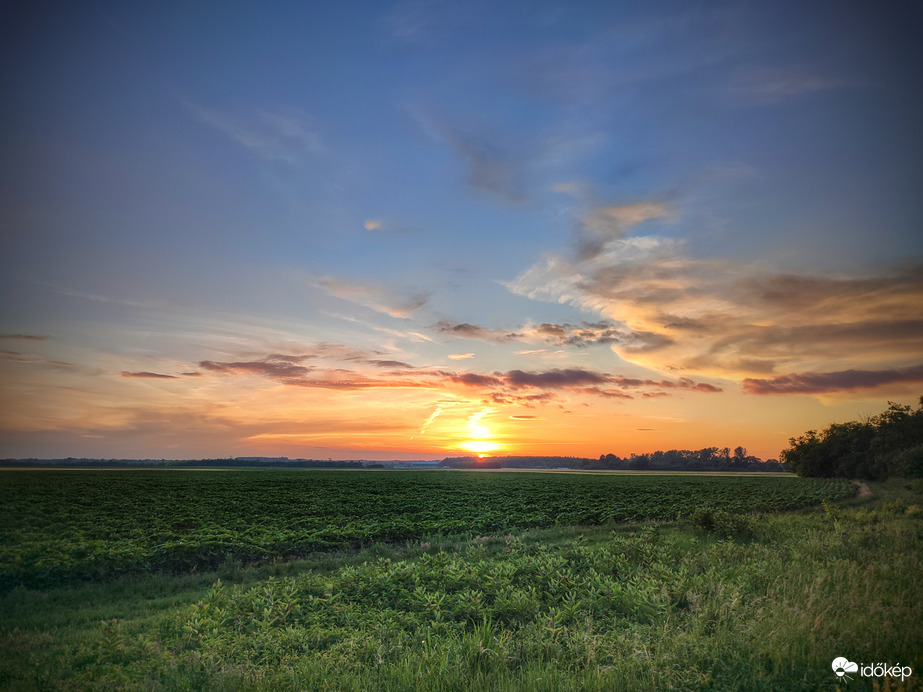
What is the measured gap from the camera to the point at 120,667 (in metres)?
7.43

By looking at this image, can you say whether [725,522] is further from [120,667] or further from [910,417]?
[910,417]

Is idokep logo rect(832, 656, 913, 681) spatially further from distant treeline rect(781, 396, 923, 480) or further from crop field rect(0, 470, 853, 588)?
distant treeline rect(781, 396, 923, 480)

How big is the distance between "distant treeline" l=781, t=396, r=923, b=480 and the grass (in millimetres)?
60289

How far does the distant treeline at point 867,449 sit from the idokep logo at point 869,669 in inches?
2560

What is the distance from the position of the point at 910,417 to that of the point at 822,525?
8830cm

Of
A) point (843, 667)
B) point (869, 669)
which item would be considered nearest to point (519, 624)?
point (843, 667)

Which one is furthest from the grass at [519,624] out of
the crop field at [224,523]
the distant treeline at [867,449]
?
the distant treeline at [867,449]

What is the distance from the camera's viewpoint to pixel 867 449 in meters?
88.2

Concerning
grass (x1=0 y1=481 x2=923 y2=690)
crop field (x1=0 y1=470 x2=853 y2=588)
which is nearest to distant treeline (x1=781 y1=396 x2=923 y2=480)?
crop field (x1=0 y1=470 x2=853 y2=588)

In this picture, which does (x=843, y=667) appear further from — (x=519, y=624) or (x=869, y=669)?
(x=519, y=624)

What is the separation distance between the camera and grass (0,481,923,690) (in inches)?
252

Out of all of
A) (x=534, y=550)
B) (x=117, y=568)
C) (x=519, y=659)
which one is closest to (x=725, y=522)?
(x=534, y=550)

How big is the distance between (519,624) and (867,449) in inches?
4339

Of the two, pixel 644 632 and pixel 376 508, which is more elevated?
pixel 644 632
